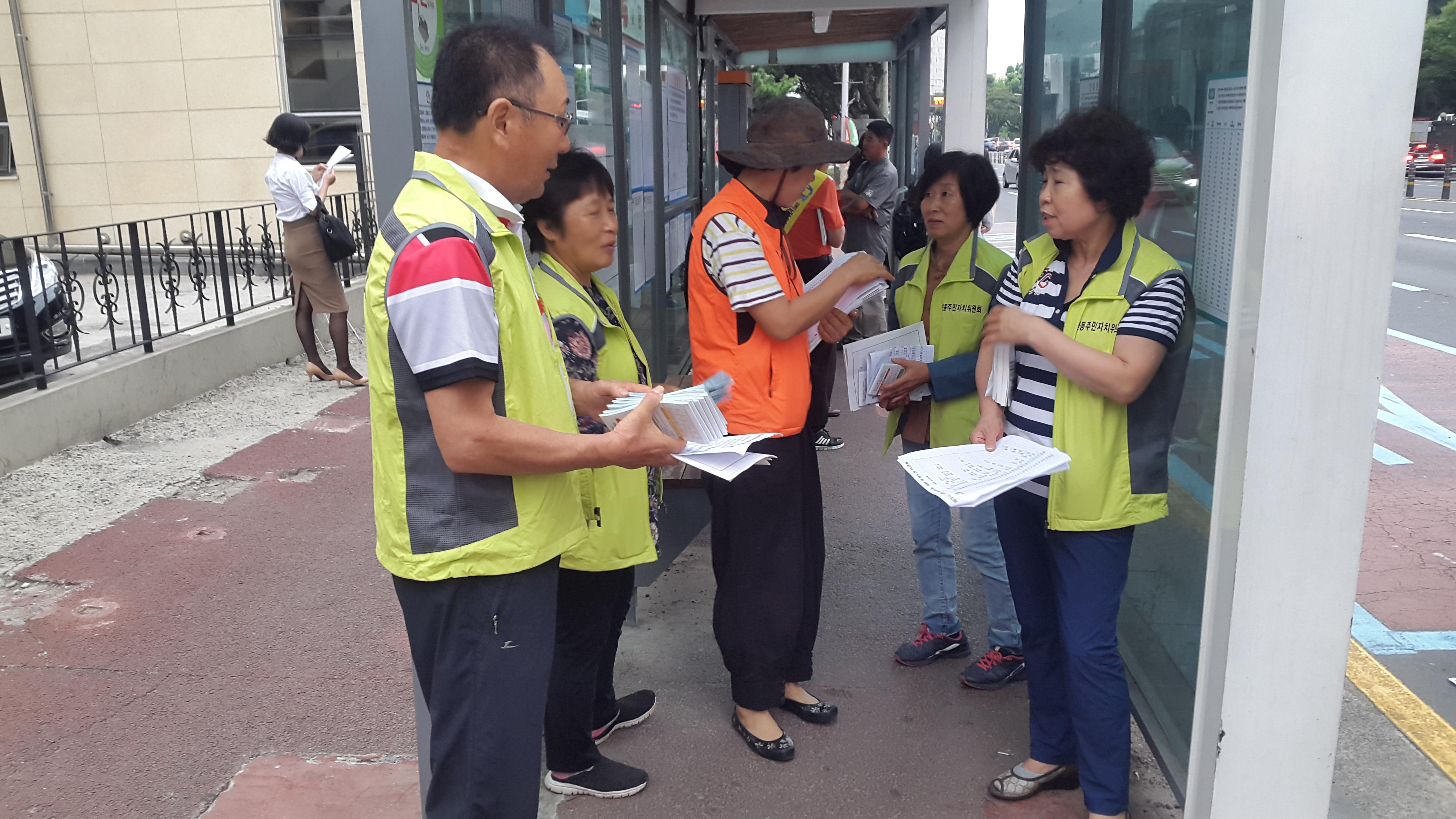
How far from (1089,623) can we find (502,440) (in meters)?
1.54

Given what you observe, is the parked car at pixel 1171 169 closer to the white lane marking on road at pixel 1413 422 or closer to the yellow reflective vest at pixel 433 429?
the yellow reflective vest at pixel 433 429

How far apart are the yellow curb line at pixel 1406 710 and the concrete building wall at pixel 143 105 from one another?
11.0 meters

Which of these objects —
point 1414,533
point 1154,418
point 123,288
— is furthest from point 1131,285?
point 123,288

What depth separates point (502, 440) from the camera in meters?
1.76

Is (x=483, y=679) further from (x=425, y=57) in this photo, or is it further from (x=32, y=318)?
(x=32, y=318)

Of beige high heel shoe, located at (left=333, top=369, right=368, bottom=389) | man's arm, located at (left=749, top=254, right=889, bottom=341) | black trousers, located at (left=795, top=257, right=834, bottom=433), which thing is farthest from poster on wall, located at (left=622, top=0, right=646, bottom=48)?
beige high heel shoe, located at (left=333, top=369, right=368, bottom=389)

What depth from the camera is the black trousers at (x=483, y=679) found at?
1.89m

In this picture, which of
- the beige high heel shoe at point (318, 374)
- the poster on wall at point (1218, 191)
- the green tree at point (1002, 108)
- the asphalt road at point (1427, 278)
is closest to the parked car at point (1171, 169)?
the poster on wall at point (1218, 191)

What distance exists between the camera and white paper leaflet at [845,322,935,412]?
318 centimetres

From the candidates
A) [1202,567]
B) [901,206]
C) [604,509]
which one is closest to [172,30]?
[901,206]

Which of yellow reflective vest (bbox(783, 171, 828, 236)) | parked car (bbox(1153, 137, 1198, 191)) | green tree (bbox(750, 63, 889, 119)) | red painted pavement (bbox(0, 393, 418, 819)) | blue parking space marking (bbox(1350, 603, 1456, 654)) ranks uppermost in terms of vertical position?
green tree (bbox(750, 63, 889, 119))

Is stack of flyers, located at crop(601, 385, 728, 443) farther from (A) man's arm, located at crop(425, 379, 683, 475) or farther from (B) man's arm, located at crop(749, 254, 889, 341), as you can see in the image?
(B) man's arm, located at crop(749, 254, 889, 341)

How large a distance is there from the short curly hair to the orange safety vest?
0.74 meters

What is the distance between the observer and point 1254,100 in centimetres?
183
